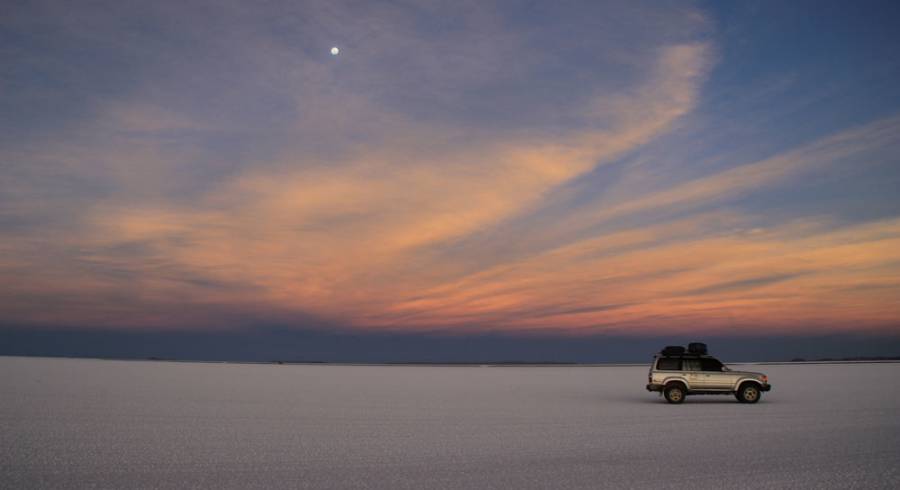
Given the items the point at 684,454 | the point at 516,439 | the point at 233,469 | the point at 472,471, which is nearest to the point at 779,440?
the point at 684,454

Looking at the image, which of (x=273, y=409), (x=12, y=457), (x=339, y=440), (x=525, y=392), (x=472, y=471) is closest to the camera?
(x=472, y=471)

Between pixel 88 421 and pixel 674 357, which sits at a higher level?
pixel 674 357

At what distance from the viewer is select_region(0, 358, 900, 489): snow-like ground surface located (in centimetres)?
1166

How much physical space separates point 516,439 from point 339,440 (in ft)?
14.4

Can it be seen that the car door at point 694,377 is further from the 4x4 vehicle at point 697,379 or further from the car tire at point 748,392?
the car tire at point 748,392

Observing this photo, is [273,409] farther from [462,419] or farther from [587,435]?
[587,435]

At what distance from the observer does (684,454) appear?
14.2 metres

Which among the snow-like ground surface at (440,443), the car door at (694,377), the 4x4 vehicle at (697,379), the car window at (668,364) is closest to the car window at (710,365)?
the 4x4 vehicle at (697,379)

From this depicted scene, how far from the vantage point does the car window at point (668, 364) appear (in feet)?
90.8

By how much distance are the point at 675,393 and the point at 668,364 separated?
124cm

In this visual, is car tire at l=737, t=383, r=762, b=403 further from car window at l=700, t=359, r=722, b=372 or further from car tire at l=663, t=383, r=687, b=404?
car tire at l=663, t=383, r=687, b=404

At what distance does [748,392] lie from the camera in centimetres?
2758

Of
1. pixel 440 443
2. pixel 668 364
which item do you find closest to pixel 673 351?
pixel 668 364

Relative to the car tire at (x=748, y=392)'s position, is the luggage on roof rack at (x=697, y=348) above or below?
above
